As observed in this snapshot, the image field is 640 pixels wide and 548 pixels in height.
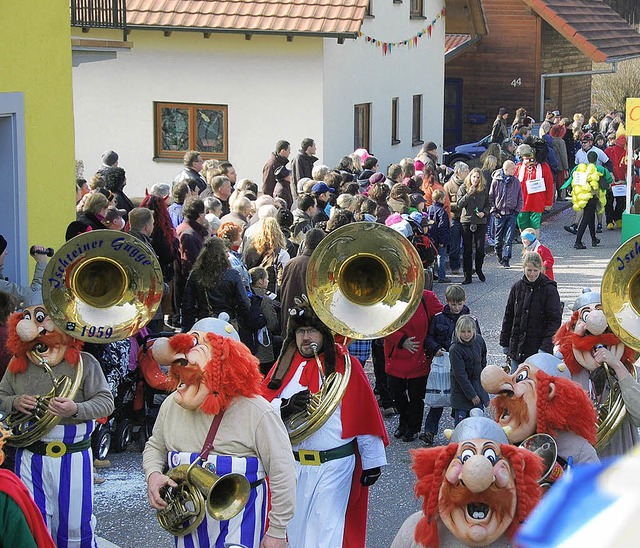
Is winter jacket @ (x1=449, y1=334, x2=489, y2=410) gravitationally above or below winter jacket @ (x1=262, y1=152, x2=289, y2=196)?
below

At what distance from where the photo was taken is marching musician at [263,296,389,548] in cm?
528

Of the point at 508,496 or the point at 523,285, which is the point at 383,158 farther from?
the point at 508,496

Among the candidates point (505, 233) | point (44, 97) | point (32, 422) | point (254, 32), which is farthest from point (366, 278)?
point (254, 32)

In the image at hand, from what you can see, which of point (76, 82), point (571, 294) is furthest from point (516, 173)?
point (76, 82)

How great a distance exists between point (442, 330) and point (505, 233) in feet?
24.8

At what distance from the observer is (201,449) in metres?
4.45

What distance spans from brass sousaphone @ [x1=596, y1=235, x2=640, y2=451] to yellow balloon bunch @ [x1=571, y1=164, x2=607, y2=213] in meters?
11.1

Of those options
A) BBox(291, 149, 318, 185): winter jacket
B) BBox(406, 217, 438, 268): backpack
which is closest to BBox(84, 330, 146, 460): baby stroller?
BBox(406, 217, 438, 268): backpack

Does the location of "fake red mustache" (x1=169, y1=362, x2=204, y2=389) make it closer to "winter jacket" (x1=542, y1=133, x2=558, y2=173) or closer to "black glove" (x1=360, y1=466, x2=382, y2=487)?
"black glove" (x1=360, y1=466, x2=382, y2=487)

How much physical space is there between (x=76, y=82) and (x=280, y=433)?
15.1m

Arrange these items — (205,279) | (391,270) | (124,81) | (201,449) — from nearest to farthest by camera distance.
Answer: (201,449) → (391,270) → (205,279) → (124,81)

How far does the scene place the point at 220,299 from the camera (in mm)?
8016

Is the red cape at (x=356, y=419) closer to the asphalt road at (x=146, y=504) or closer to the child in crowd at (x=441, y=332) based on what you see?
the asphalt road at (x=146, y=504)

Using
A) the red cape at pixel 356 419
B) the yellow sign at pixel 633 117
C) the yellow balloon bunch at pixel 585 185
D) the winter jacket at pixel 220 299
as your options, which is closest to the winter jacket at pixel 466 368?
the winter jacket at pixel 220 299
